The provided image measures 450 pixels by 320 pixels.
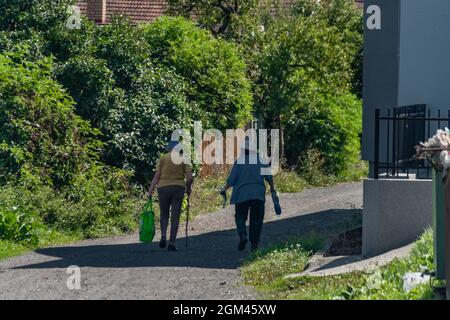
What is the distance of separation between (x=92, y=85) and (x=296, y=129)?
8619mm

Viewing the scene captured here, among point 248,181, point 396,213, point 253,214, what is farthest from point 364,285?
point 248,181

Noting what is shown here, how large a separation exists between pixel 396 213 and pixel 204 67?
10.1m

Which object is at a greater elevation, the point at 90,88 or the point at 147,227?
the point at 90,88

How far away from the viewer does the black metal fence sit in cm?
1453

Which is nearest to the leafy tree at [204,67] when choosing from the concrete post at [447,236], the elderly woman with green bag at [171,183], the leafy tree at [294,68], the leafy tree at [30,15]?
the leafy tree at [294,68]

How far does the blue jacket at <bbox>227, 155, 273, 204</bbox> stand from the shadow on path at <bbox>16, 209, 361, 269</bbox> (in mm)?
830

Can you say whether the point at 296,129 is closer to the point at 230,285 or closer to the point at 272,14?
the point at 272,14

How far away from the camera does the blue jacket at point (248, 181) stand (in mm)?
16094

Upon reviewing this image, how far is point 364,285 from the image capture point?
11.7 m

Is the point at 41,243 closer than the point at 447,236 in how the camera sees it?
No

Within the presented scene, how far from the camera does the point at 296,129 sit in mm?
28234

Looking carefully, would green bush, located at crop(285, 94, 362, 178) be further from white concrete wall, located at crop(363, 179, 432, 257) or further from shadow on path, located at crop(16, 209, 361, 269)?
white concrete wall, located at crop(363, 179, 432, 257)

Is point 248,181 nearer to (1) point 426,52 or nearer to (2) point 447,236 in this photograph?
(1) point 426,52

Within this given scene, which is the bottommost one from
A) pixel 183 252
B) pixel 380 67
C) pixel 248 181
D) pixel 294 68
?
pixel 183 252
